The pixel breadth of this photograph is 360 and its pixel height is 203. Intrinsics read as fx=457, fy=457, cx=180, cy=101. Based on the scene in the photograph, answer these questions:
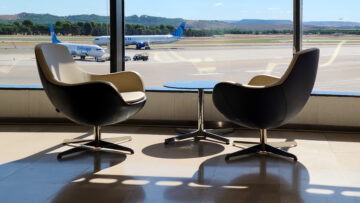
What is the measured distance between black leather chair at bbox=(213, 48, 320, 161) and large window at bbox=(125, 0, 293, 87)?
5.70 ft

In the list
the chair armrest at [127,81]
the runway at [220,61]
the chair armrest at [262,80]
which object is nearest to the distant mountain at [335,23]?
the runway at [220,61]

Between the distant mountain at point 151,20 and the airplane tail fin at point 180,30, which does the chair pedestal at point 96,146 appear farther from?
the airplane tail fin at point 180,30

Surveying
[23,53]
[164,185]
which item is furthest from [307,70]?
[23,53]

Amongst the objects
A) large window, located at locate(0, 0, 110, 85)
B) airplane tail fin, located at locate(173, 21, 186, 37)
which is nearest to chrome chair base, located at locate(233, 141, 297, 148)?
airplane tail fin, located at locate(173, 21, 186, 37)

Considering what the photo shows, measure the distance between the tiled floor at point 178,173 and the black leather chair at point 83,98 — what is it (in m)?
0.24

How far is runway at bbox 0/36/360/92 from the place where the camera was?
5.77 metres

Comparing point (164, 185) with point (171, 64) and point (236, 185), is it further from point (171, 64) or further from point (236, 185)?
point (171, 64)

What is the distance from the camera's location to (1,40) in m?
6.10

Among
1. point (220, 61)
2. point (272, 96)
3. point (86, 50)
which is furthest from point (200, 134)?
point (86, 50)

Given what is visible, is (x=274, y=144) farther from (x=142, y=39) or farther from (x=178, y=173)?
(x=142, y=39)

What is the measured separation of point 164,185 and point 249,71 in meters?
3.14

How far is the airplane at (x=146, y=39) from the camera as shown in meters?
5.86

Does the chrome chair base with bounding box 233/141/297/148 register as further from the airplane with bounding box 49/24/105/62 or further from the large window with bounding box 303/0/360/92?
the airplane with bounding box 49/24/105/62

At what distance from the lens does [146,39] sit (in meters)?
6.07
